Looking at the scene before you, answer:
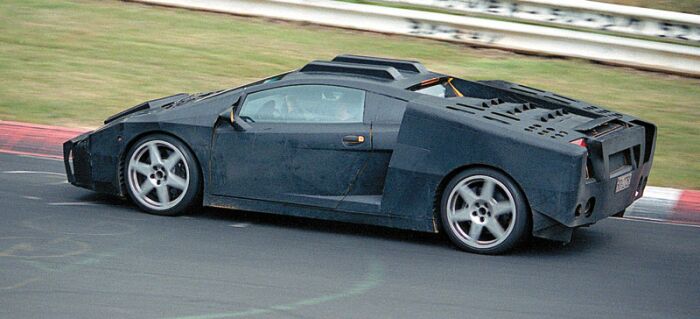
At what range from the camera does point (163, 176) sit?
27.8ft

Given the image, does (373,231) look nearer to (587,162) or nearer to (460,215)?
(460,215)

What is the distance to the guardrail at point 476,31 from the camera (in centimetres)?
1430

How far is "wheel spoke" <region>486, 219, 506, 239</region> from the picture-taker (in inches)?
299

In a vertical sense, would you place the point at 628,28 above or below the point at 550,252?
above

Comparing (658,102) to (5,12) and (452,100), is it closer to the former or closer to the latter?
(452,100)

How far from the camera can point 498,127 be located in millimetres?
7570

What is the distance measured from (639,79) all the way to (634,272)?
705 centimetres

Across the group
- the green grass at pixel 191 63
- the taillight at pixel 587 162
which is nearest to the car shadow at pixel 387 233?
the taillight at pixel 587 162

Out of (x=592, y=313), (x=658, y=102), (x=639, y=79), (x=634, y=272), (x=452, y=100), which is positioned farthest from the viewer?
(x=639, y=79)

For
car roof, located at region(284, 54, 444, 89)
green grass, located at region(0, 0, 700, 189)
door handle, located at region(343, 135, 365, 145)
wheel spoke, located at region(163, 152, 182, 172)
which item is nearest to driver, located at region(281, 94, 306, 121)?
car roof, located at region(284, 54, 444, 89)

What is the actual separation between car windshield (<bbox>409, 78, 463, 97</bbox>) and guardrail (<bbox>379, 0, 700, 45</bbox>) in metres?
6.65

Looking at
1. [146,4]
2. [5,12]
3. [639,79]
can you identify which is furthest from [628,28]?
[5,12]

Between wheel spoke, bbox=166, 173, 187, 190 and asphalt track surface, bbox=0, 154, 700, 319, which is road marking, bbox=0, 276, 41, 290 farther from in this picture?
wheel spoke, bbox=166, 173, 187, 190

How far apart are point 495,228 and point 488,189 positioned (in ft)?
0.88
